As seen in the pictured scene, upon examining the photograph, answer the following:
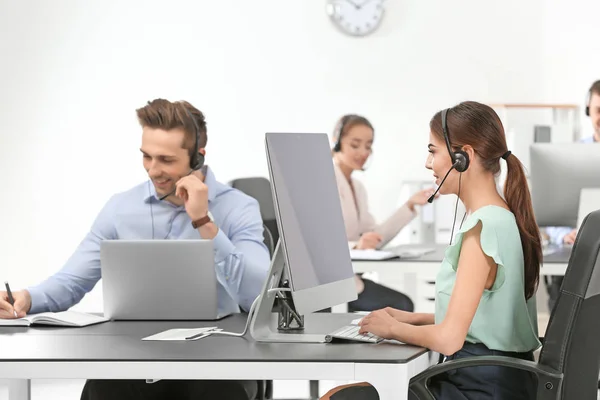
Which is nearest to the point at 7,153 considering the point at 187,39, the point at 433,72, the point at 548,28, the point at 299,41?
the point at 187,39

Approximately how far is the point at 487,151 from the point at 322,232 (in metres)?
0.44

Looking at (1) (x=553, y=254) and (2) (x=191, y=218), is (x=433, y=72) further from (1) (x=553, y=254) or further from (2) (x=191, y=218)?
(2) (x=191, y=218)

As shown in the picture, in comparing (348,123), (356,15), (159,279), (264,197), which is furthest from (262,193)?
(356,15)

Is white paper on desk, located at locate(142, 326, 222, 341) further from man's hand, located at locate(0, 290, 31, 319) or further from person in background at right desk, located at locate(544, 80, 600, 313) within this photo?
person in background at right desk, located at locate(544, 80, 600, 313)

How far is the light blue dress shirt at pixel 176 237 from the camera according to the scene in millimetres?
2561

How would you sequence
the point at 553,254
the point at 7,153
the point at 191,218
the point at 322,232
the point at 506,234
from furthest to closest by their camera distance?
1. the point at 7,153
2. the point at 553,254
3. the point at 191,218
4. the point at 322,232
5. the point at 506,234

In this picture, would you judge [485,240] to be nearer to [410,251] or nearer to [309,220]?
[309,220]

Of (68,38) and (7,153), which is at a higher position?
(68,38)

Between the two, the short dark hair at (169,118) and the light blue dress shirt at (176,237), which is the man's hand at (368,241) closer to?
the light blue dress shirt at (176,237)

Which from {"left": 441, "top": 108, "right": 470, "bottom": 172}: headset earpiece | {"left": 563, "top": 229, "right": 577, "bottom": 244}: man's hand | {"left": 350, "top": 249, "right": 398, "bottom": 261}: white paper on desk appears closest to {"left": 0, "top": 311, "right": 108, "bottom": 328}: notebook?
{"left": 441, "top": 108, "right": 470, "bottom": 172}: headset earpiece

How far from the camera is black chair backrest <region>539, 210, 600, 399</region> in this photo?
1721 mm

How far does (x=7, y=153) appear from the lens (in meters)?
6.00

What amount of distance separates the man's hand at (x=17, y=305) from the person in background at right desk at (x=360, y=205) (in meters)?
2.06

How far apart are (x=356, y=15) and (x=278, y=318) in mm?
4131
